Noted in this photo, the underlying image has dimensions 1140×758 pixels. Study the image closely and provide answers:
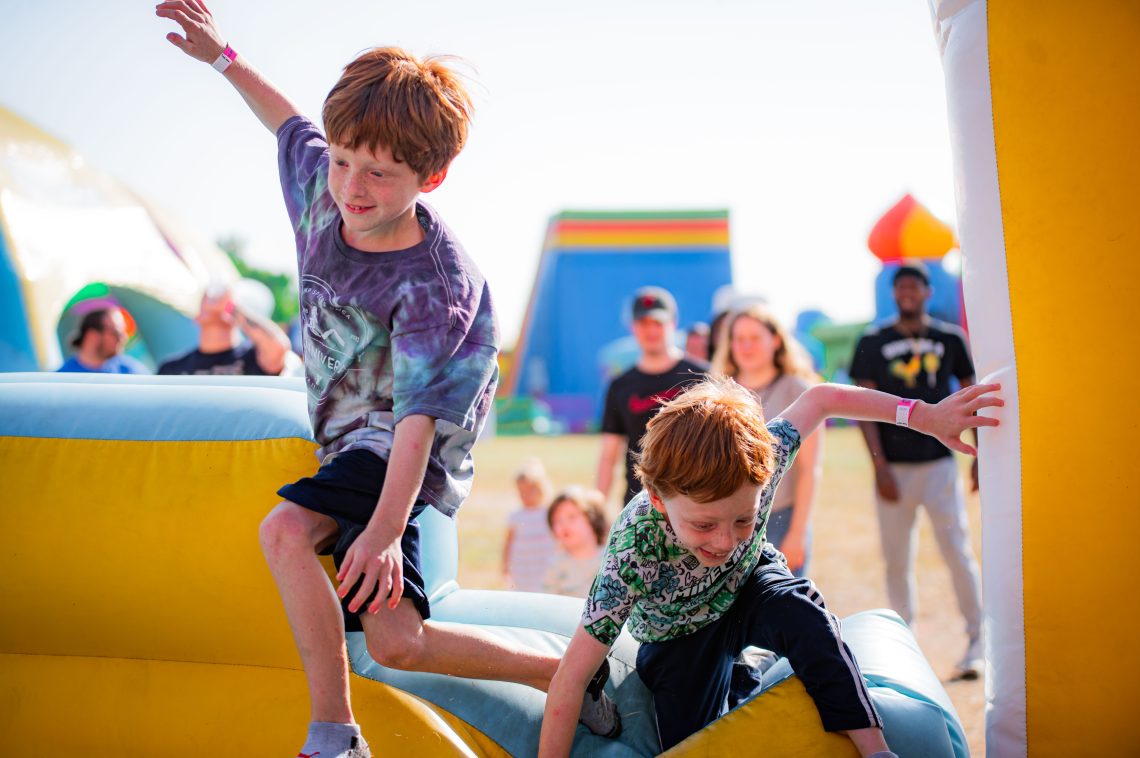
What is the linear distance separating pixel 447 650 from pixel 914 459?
2616 mm

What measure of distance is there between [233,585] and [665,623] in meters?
0.92

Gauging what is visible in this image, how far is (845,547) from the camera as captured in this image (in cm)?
662

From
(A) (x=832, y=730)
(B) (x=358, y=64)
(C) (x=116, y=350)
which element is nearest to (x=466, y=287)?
(B) (x=358, y=64)

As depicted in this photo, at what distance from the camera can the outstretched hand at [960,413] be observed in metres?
2.25

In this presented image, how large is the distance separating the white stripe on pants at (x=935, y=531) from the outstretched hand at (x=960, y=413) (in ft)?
6.70

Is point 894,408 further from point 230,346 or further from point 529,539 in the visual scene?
point 230,346

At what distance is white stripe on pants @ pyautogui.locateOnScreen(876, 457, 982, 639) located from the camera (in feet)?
13.7

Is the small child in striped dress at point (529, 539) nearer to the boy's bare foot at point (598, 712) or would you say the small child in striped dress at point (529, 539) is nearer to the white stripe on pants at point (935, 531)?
the white stripe on pants at point (935, 531)

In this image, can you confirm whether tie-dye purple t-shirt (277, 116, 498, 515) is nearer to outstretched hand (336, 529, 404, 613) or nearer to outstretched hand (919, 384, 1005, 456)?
outstretched hand (336, 529, 404, 613)

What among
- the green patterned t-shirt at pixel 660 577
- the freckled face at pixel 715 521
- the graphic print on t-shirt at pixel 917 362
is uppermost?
the graphic print on t-shirt at pixel 917 362

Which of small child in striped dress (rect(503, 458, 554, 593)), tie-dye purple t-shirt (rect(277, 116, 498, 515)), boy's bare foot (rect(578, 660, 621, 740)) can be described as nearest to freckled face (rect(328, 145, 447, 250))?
tie-dye purple t-shirt (rect(277, 116, 498, 515))

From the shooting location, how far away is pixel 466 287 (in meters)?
2.13

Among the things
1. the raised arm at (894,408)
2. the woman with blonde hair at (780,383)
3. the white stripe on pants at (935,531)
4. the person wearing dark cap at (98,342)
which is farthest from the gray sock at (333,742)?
the person wearing dark cap at (98,342)

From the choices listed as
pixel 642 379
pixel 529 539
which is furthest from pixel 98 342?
pixel 642 379
